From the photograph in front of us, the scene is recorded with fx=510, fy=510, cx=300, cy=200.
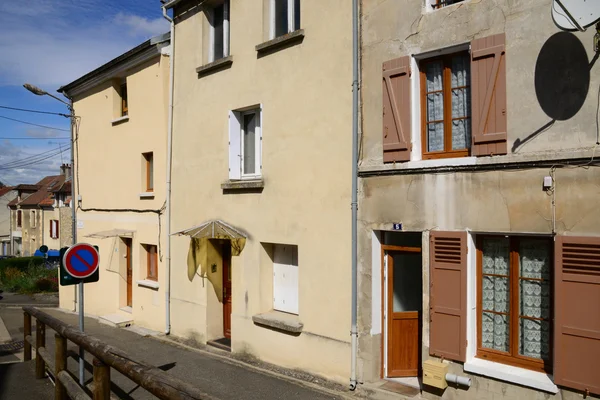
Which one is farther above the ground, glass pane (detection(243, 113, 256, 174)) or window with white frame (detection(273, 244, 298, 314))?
glass pane (detection(243, 113, 256, 174))

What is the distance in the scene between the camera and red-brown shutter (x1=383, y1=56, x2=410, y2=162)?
711cm

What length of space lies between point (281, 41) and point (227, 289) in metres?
5.36

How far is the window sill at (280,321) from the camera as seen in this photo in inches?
339

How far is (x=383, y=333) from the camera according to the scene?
25.2 ft

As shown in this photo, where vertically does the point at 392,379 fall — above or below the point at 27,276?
above

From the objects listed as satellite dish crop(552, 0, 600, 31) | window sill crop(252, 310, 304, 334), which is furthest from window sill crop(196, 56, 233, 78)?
satellite dish crop(552, 0, 600, 31)

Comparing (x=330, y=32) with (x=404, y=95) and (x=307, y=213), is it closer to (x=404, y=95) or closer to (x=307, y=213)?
(x=404, y=95)

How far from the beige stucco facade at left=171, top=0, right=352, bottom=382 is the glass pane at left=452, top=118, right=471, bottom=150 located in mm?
1664

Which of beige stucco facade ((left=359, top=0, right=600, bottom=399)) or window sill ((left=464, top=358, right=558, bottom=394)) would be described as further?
window sill ((left=464, top=358, right=558, bottom=394))

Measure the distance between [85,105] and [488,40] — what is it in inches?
540

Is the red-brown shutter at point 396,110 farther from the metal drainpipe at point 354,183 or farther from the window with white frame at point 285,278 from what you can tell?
the window with white frame at point 285,278

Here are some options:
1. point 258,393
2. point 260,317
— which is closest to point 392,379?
point 258,393

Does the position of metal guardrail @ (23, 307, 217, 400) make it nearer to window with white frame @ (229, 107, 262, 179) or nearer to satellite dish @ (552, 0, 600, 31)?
window with white frame @ (229, 107, 262, 179)

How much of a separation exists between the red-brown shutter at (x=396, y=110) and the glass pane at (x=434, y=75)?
1.00 ft
